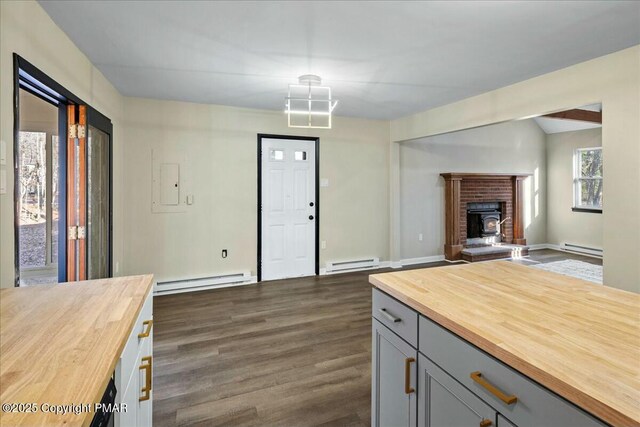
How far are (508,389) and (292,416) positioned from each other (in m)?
1.48

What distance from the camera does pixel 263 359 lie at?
260 cm

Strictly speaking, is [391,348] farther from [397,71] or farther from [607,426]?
[397,71]

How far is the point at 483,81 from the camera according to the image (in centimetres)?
351

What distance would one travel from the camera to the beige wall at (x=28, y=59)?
1.74 m

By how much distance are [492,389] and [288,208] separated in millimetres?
4253

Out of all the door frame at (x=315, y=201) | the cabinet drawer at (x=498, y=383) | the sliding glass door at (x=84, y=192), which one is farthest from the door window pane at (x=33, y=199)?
the cabinet drawer at (x=498, y=383)

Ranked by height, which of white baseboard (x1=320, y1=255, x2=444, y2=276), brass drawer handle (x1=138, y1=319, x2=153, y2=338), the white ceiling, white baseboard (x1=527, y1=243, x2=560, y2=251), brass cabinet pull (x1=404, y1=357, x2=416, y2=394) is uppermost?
the white ceiling

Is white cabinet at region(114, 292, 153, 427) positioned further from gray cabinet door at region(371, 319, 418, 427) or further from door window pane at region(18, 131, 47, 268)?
door window pane at region(18, 131, 47, 268)

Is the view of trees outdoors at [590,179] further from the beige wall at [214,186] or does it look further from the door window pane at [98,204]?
the door window pane at [98,204]

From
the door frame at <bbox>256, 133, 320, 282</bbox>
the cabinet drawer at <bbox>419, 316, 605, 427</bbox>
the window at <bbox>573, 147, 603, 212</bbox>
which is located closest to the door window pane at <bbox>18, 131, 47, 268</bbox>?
the door frame at <bbox>256, 133, 320, 282</bbox>

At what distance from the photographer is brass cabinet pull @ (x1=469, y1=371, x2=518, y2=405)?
87 centimetres

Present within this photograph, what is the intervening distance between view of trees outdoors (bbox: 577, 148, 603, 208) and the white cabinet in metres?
8.62

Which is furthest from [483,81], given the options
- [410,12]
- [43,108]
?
[43,108]

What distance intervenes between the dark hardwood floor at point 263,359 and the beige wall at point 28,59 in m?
1.30
